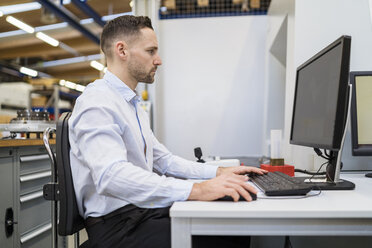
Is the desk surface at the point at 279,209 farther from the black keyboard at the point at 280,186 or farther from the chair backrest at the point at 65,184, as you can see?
the chair backrest at the point at 65,184

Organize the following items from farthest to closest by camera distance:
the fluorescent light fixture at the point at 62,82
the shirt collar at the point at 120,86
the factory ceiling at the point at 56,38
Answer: the fluorescent light fixture at the point at 62,82 < the factory ceiling at the point at 56,38 < the shirt collar at the point at 120,86

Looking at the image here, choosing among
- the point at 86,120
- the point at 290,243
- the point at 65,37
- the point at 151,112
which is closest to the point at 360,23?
the point at 290,243

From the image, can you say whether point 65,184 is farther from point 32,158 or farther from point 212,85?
point 212,85

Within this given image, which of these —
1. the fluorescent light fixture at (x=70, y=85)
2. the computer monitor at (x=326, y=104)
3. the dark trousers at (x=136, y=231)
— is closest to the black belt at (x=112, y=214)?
the dark trousers at (x=136, y=231)

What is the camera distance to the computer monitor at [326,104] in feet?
3.07

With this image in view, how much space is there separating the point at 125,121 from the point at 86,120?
0.43 feet

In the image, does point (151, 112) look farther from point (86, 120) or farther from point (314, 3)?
point (86, 120)

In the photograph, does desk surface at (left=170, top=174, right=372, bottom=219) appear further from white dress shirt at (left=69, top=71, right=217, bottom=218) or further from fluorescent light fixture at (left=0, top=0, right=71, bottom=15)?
fluorescent light fixture at (left=0, top=0, right=71, bottom=15)

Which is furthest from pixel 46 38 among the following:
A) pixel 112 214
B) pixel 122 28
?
pixel 112 214

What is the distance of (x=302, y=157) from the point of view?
159 centimetres

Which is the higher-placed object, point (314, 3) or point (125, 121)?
point (314, 3)

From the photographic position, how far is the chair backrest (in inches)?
41.6

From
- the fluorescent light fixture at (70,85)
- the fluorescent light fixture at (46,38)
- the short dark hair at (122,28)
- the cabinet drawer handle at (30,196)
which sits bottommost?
the cabinet drawer handle at (30,196)

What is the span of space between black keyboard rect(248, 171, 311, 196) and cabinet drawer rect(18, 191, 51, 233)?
1691mm
